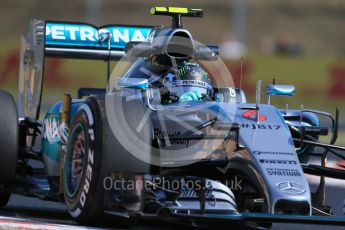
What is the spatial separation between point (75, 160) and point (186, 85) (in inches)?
52.2

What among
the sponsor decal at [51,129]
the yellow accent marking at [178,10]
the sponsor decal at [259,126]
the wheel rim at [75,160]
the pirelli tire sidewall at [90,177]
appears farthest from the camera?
the yellow accent marking at [178,10]

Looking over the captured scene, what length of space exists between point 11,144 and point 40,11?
37410mm

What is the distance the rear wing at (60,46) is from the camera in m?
9.08

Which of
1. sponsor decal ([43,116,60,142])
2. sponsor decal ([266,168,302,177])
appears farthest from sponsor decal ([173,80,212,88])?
sponsor decal ([266,168,302,177])

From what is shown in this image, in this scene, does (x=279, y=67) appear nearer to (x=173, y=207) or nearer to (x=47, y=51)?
(x=47, y=51)

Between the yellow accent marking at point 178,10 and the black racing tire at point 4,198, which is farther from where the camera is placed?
the black racing tire at point 4,198

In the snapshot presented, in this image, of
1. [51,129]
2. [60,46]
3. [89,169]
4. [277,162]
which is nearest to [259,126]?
[277,162]

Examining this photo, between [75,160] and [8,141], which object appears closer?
[75,160]

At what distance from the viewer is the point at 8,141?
7805 millimetres

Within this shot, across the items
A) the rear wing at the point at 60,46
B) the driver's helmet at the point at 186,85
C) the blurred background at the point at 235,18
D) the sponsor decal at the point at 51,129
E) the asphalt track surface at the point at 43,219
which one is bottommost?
the asphalt track surface at the point at 43,219

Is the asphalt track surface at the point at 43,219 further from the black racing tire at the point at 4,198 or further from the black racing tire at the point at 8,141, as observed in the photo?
the black racing tire at the point at 8,141

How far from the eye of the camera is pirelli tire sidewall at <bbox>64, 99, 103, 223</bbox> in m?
6.36

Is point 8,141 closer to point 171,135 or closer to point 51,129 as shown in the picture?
point 51,129

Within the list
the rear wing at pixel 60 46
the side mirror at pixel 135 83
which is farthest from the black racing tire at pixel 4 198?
the side mirror at pixel 135 83
